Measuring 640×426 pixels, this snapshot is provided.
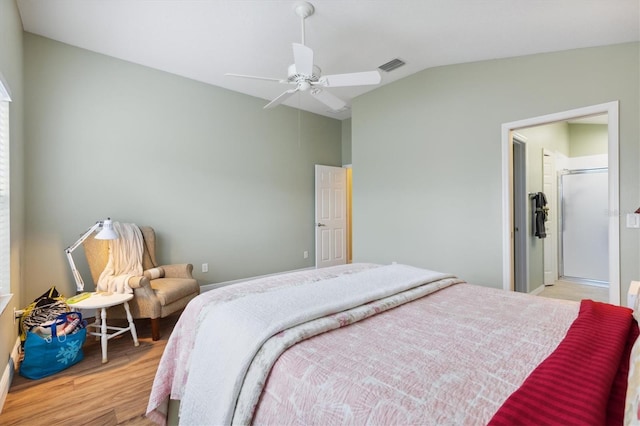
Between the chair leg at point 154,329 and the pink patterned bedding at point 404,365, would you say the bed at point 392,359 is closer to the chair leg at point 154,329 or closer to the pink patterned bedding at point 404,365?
the pink patterned bedding at point 404,365

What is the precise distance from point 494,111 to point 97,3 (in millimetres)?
3752

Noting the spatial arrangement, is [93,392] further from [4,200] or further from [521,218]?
→ [521,218]

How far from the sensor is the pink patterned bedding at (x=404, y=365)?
78 cm

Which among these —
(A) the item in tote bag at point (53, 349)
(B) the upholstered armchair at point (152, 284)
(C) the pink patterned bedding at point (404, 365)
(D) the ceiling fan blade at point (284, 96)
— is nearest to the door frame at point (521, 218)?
(C) the pink patterned bedding at point (404, 365)

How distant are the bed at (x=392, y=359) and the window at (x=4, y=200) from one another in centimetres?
158

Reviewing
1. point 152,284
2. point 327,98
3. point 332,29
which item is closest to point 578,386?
point 327,98

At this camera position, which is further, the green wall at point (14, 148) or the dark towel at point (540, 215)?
the dark towel at point (540, 215)

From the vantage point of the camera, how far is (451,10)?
7.79ft

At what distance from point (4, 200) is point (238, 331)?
87.9 inches

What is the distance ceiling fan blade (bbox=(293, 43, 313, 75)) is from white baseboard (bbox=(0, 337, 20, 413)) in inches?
111

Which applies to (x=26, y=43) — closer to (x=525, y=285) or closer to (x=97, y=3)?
(x=97, y=3)

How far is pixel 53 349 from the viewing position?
7.22ft

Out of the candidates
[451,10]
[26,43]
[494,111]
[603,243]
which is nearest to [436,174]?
[494,111]

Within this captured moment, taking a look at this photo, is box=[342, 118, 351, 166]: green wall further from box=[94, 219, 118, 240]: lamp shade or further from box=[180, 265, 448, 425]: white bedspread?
box=[180, 265, 448, 425]: white bedspread
